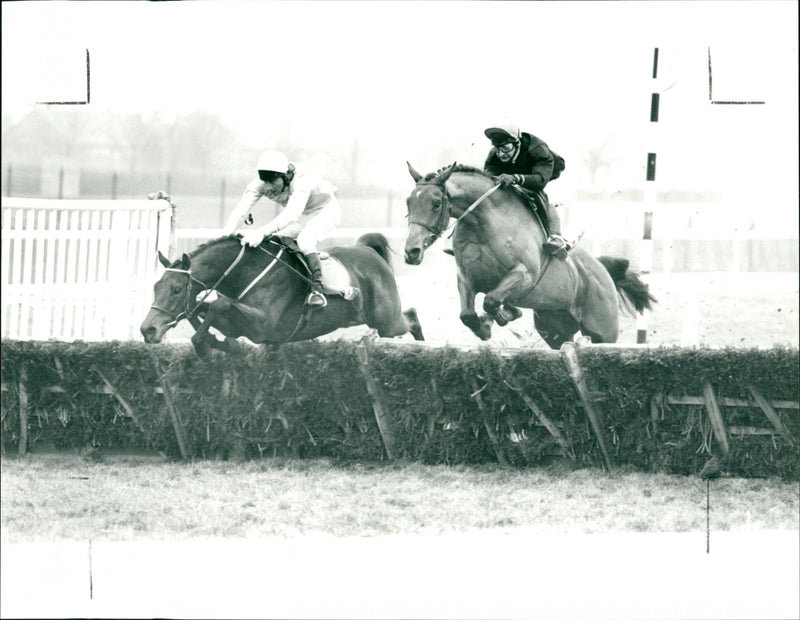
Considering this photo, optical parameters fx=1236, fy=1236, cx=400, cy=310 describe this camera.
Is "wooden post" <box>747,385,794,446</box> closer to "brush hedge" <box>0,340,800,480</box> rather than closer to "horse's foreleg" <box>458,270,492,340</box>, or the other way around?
"brush hedge" <box>0,340,800,480</box>

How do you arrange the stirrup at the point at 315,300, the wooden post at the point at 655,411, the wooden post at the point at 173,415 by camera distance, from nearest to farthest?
the stirrup at the point at 315,300 → the wooden post at the point at 173,415 → the wooden post at the point at 655,411

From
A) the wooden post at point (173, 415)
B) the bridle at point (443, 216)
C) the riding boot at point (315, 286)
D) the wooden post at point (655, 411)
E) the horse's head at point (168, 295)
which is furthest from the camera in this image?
the wooden post at point (655, 411)

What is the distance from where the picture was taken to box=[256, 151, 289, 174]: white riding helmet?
625cm

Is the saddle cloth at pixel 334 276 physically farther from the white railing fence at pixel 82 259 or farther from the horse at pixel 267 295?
the white railing fence at pixel 82 259

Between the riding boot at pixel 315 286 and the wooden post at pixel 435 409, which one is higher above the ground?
the riding boot at pixel 315 286

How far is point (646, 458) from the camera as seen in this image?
6770mm

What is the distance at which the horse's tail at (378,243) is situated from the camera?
664cm

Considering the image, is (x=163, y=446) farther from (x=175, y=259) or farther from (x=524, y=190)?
(x=524, y=190)

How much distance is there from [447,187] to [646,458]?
Answer: 1.87 metres

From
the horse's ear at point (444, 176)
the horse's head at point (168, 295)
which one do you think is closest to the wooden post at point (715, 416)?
the horse's ear at point (444, 176)

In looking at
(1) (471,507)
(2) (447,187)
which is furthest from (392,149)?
(1) (471,507)

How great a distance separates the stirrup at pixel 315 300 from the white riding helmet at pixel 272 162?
67 cm

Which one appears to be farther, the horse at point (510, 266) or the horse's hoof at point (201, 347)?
the horse's hoof at point (201, 347)

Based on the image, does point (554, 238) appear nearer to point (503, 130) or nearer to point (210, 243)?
point (503, 130)
